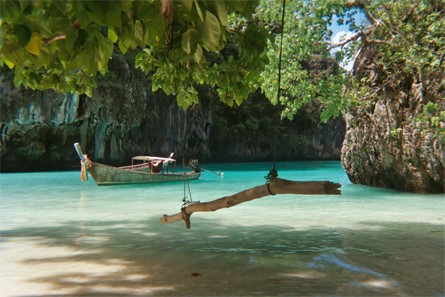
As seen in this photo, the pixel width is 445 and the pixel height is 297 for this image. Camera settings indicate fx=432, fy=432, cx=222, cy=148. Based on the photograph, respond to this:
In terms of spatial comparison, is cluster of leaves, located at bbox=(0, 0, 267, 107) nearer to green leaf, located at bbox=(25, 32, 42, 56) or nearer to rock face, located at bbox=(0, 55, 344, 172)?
green leaf, located at bbox=(25, 32, 42, 56)

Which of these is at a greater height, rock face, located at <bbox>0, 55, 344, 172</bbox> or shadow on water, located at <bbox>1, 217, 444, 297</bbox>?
rock face, located at <bbox>0, 55, 344, 172</bbox>

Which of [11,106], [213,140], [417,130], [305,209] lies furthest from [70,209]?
[213,140]

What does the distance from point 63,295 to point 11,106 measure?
23.2m

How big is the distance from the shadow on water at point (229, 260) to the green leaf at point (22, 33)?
8.24 ft


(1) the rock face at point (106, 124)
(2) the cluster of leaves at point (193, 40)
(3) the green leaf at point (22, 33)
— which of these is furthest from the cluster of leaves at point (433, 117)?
(1) the rock face at point (106, 124)

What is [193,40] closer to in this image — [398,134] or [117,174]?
[398,134]

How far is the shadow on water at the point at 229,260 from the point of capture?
150 inches

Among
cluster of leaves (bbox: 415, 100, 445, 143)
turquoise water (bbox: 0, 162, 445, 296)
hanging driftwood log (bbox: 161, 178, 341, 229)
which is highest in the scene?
cluster of leaves (bbox: 415, 100, 445, 143)

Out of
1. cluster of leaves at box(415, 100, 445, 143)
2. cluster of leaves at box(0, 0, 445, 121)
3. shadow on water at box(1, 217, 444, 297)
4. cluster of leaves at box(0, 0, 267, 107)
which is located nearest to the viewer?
cluster of leaves at box(0, 0, 267, 107)

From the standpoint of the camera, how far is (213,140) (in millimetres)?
39938

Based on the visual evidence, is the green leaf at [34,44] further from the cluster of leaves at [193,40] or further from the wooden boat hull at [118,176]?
the wooden boat hull at [118,176]

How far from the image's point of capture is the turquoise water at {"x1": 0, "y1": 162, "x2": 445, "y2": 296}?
3.87m

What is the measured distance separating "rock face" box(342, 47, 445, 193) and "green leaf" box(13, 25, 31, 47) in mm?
10295

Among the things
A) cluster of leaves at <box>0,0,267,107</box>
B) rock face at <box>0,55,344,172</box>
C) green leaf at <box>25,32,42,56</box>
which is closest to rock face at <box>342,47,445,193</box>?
cluster of leaves at <box>0,0,267,107</box>
